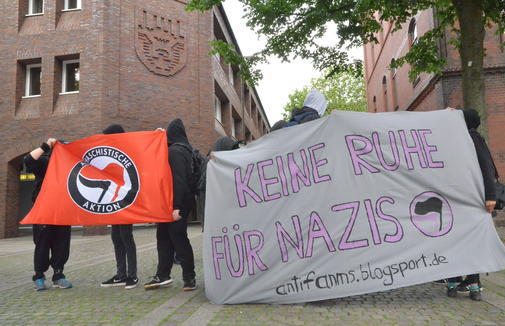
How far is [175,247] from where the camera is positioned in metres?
4.38

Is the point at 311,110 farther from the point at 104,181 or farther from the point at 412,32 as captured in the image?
the point at 412,32

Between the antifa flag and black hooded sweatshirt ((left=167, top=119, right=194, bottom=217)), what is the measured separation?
96mm

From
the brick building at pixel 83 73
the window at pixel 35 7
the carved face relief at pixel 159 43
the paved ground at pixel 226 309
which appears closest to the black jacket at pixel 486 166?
the paved ground at pixel 226 309

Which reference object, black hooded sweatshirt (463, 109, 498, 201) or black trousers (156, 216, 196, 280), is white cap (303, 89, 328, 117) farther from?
black trousers (156, 216, 196, 280)

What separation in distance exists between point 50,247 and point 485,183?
5.06 metres

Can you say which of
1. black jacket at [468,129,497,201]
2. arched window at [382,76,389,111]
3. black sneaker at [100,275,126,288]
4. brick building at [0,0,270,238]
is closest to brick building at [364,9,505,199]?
arched window at [382,76,389,111]

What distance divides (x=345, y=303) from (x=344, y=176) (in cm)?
123

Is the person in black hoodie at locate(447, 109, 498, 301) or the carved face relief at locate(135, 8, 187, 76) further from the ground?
the carved face relief at locate(135, 8, 187, 76)

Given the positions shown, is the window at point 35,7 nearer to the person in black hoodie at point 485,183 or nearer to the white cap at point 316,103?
the white cap at point 316,103

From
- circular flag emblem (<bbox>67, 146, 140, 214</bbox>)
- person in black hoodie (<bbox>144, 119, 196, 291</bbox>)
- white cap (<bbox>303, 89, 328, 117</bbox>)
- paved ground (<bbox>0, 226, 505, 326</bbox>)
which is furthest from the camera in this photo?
circular flag emblem (<bbox>67, 146, 140, 214</bbox>)

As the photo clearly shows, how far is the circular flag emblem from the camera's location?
4.63 m

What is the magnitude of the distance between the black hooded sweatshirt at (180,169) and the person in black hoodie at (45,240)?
1584mm

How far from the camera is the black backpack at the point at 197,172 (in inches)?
174

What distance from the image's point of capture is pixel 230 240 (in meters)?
3.94
